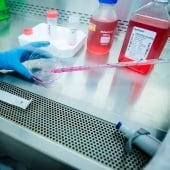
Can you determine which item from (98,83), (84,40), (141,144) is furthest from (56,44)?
(141,144)

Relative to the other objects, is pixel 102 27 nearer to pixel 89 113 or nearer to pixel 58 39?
pixel 58 39

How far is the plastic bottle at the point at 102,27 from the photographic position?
2.05 ft

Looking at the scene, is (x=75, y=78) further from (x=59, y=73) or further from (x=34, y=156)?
(x=34, y=156)

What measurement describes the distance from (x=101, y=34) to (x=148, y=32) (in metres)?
0.16

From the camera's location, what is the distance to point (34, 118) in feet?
1.40

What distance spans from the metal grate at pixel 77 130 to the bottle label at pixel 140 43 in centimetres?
26

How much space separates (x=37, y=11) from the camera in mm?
926

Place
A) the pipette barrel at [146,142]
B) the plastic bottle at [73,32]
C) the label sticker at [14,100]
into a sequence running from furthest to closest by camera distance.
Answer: the plastic bottle at [73,32]
the label sticker at [14,100]
the pipette barrel at [146,142]

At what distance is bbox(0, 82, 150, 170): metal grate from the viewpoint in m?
0.36

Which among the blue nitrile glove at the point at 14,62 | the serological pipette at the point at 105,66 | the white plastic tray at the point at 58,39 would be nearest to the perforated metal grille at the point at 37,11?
the white plastic tray at the point at 58,39

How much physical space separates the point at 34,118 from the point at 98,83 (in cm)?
23

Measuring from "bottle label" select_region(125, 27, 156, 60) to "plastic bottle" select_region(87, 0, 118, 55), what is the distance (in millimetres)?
98

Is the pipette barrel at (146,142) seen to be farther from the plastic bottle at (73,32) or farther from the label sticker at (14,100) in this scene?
the plastic bottle at (73,32)

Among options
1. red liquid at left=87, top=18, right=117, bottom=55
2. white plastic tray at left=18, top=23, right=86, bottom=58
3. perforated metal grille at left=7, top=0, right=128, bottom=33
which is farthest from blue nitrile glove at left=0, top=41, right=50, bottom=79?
perforated metal grille at left=7, top=0, right=128, bottom=33
